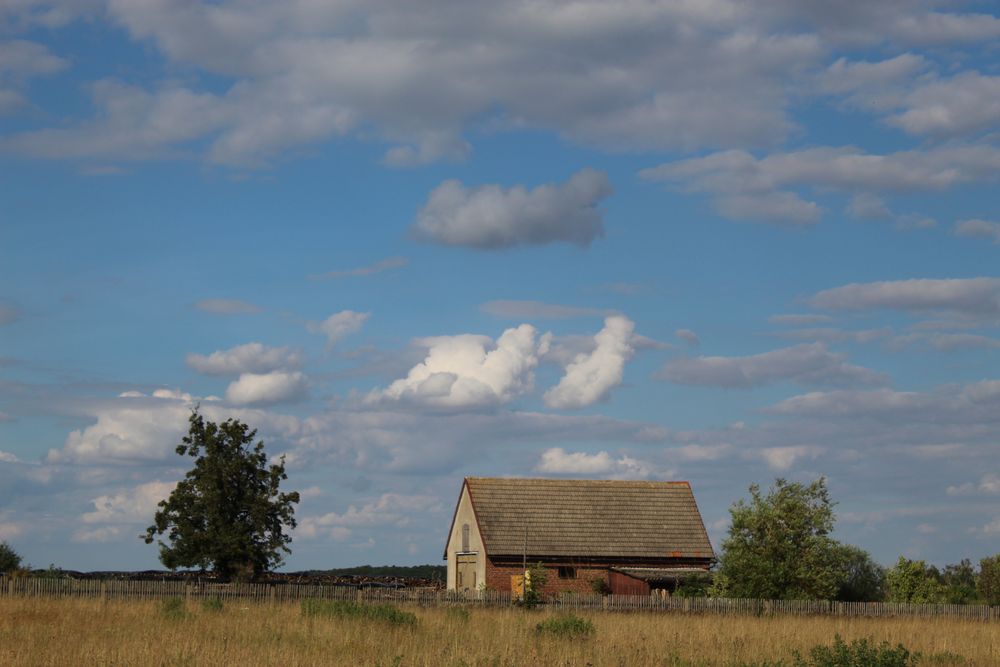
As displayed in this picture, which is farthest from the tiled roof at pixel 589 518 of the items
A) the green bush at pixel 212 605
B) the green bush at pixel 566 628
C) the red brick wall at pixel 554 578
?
the green bush at pixel 566 628

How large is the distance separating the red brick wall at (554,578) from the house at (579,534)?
5 cm

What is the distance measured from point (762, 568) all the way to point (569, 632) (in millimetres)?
22123

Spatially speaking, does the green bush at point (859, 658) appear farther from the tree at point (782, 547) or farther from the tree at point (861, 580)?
the tree at point (861, 580)

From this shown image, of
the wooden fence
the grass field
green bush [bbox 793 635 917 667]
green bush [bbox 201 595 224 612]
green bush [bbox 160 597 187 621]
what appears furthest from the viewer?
the wooden fence

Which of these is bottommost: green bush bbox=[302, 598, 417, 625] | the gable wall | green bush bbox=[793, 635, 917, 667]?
green bush bbox=[793, 635, 917, 667]

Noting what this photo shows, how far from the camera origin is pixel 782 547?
4619cm

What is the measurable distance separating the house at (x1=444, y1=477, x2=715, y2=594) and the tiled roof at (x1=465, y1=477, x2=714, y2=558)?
52 millimetres

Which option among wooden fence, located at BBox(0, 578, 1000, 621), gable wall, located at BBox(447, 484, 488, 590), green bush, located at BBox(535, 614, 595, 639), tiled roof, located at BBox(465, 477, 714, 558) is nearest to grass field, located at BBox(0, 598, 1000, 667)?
green bush, located at BBox(535, 614, 595, 639)

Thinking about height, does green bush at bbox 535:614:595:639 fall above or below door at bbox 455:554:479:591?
below

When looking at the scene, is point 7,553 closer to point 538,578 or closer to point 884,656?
point 538,578

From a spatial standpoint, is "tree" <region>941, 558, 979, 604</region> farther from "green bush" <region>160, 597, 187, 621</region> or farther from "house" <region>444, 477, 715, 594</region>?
"green bush" <region>160, 597, 187, 621</region>

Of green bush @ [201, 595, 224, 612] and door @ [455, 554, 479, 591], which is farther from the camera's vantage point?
door @ [455, 554, 479, 591]

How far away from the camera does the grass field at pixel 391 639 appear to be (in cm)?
1872

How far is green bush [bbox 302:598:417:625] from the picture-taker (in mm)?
27031
